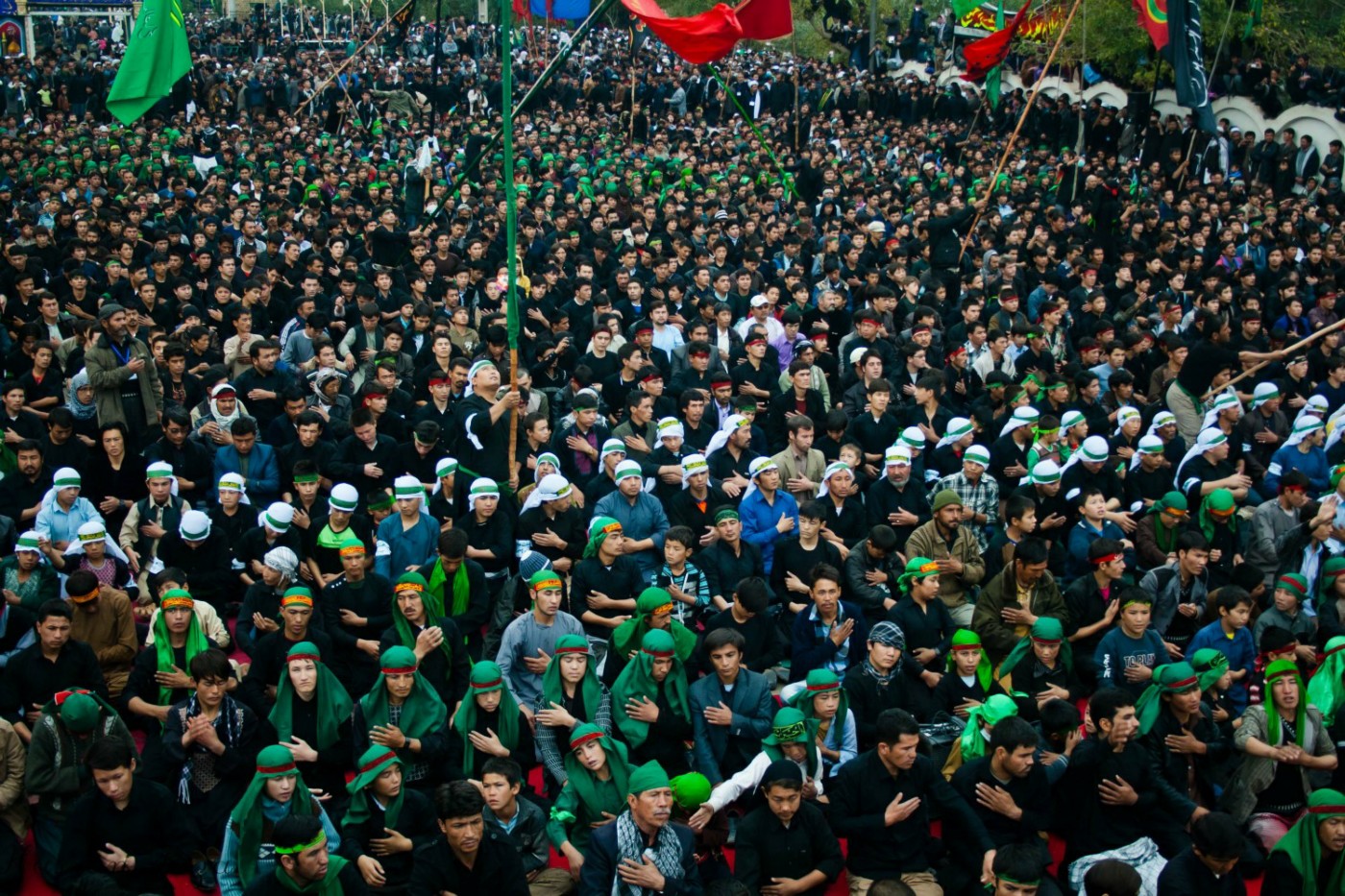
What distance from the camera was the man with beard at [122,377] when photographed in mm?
10109

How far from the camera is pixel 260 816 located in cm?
576

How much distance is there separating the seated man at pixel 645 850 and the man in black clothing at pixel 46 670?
9.53 ft

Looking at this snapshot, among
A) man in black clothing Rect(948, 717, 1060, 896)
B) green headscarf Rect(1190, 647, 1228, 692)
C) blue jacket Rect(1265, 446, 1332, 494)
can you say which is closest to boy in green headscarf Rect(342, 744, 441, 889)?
man in black clothing Rect(948, 717, 1060, 896)

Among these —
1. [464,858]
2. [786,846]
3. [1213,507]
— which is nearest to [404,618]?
[464,858]

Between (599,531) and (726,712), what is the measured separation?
165 cm

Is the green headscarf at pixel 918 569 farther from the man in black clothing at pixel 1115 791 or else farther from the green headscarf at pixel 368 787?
the green headscarf at pixel 368 787

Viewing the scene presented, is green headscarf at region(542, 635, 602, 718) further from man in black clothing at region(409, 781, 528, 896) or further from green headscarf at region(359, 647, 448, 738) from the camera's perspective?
man in black clothing at region(409, 781, 528, 896)

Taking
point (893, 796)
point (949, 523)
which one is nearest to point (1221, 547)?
point (949, 523)

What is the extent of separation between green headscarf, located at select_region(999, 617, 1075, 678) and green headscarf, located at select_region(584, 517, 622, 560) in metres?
2.30

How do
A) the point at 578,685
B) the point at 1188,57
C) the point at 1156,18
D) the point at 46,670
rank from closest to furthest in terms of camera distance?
1. the point at 578,685
2. the point at 46,670
3. the point at 1188,57
4. the point at 1156,18

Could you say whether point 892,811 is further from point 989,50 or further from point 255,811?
point 989,50

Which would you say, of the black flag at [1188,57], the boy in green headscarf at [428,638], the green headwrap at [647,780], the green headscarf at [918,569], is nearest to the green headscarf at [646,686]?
the boy in green headscarf at [428,638]

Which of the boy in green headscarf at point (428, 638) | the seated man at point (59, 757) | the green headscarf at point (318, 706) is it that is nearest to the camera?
the seated man at point (59, 757)

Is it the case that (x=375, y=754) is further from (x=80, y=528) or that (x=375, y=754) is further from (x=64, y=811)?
(x=80, y=528)
